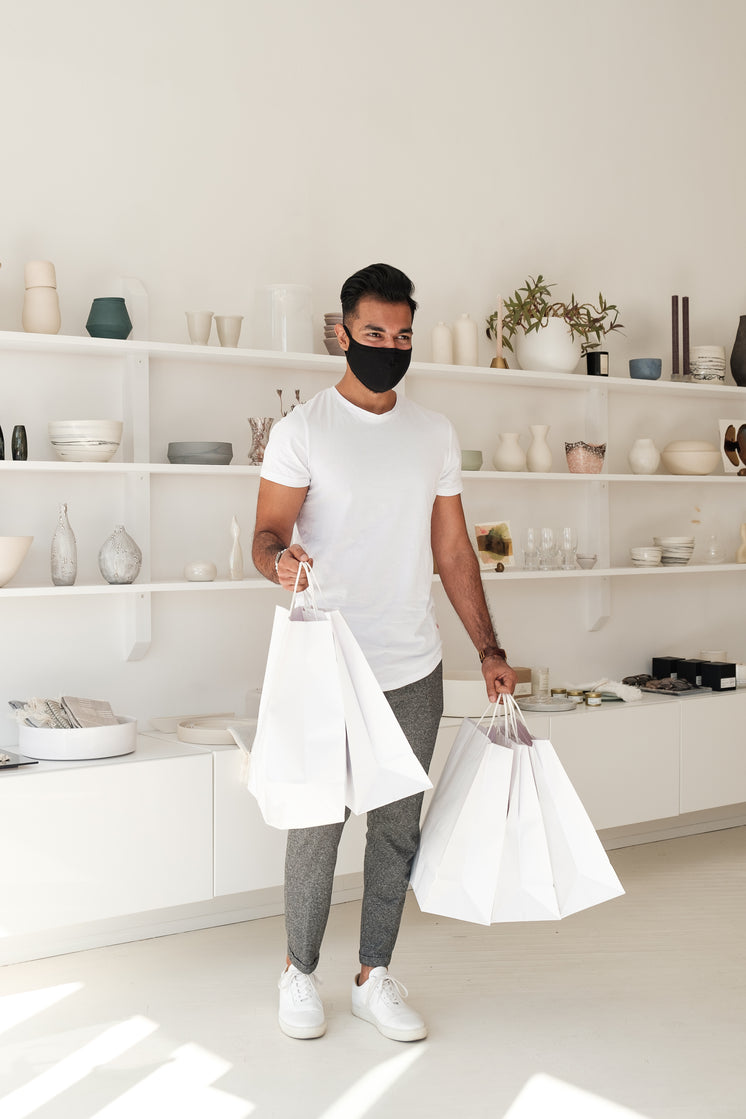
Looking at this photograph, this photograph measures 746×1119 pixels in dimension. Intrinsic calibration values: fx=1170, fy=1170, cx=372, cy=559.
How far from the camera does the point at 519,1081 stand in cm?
237

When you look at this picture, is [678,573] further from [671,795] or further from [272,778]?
[272,778]

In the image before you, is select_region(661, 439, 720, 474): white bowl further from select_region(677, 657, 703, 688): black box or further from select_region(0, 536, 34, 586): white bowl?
select_region(0, 536, 34, 586): white bowl

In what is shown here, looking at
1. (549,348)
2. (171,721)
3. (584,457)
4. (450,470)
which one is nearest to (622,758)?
(584,457)

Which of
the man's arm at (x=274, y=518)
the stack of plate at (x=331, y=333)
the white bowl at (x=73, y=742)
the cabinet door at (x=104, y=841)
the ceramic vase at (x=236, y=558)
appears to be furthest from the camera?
the stack of plate at (x=331, y=333)

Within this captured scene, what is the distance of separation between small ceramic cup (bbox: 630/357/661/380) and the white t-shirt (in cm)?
192

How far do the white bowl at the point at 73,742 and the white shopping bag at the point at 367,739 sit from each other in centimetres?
89

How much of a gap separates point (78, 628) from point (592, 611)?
1911mm

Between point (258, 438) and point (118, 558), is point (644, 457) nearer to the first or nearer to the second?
point (258, 438)

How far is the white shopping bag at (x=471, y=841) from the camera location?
96.6 inches

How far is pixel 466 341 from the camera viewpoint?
3824 mm

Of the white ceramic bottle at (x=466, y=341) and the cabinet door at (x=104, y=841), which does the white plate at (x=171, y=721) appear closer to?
the cabinet door at (x=104, y=841)

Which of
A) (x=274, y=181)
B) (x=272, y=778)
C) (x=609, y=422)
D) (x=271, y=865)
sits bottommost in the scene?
(x=271, y=865)

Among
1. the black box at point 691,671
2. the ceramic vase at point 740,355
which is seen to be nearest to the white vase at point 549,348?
the ceramic vase at point 740,355

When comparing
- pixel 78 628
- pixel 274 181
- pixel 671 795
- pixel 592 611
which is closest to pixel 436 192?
pixel 274 181
